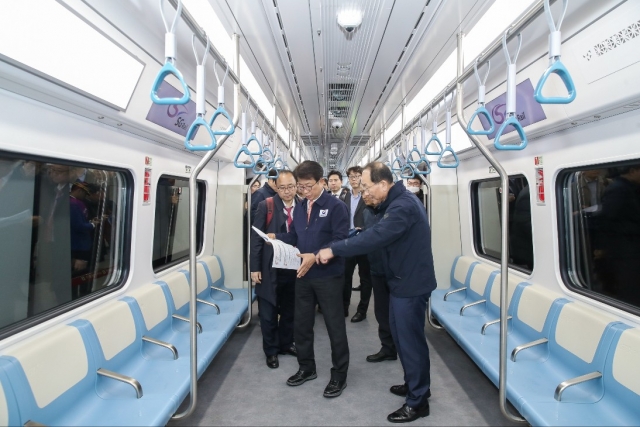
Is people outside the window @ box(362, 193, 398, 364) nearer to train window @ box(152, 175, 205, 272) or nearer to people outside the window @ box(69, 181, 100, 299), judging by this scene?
train window @ box(152, 175, 205, 272)

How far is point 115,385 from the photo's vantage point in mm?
2779

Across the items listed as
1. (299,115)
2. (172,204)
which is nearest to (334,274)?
(172,204)

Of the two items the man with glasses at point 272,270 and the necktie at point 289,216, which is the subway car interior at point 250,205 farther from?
the necktie at point 289,216

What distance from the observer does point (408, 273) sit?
2893 mm

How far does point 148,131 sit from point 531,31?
3.06m

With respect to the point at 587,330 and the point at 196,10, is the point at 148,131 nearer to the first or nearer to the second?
the point at 196,10

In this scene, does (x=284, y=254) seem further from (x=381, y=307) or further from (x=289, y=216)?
(x=381, y=307)

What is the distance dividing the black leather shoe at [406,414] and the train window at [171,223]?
2.74m

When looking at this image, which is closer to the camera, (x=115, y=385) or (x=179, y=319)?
(x=115, y=385)

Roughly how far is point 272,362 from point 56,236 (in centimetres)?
220

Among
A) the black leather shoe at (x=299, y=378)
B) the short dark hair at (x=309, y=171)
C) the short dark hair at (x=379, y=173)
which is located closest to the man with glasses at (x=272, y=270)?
the black leather shoe at (x=299, y=378)

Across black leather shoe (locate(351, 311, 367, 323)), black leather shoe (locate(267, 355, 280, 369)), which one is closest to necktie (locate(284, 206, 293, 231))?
black leather shoe (locate(267, 355, 280, 369))

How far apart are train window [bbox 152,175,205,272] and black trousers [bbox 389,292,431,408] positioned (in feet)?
8.78

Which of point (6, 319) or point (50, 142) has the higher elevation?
point (50, 142)
